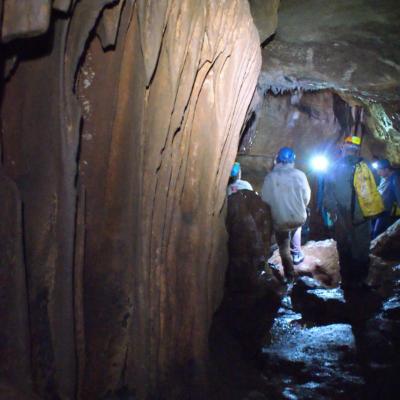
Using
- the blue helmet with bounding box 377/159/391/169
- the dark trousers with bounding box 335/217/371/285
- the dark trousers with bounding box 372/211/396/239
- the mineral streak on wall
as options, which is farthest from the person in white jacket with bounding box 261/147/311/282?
the dark trousers with bounding box 372/211/396/239

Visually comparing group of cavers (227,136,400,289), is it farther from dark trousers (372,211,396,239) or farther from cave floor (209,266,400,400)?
dark trousers (372,211,396,239)

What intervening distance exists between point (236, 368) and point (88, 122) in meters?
2.47

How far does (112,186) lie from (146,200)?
10.2 inches

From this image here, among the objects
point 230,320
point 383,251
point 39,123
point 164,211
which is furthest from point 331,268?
point 39,123

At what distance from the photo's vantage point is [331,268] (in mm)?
6324

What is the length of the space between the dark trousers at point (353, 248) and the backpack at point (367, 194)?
0.26m

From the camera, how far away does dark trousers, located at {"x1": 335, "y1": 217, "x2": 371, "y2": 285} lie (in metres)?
5.26

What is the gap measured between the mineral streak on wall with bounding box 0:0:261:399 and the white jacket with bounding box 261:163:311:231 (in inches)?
112

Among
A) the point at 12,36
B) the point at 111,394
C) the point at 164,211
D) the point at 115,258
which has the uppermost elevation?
the point at 12,36

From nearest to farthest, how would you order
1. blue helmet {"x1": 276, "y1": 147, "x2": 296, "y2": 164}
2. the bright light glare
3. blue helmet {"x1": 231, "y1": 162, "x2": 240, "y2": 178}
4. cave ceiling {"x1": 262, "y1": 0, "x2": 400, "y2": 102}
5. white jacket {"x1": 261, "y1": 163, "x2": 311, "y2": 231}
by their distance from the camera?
1. cave ceiling {"x1": 262, "y1": 0, "x2": 400, "y2": 102}
2. white jacket {"x1": 261, "y1": 163, "x2": 311, "y2": 231}
3. blue helmet {"x1": 276, "y1": 147, "x2": 296, "y2": 164}
4. blue helmet {"x1": 231, "y1": 162, "x2": 240, "y2": 178}
5. the bright light glare

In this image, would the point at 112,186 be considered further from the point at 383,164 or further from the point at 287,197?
the point at 383,164

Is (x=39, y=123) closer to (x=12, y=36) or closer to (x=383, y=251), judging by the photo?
(x=12, y=36)

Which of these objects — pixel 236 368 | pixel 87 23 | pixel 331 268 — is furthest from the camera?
pixel 331 268

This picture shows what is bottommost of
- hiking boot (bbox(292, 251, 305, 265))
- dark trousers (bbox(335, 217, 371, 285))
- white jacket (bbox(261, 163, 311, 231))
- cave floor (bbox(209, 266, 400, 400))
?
cave floor (bbox(209, 266, 400, 400))
